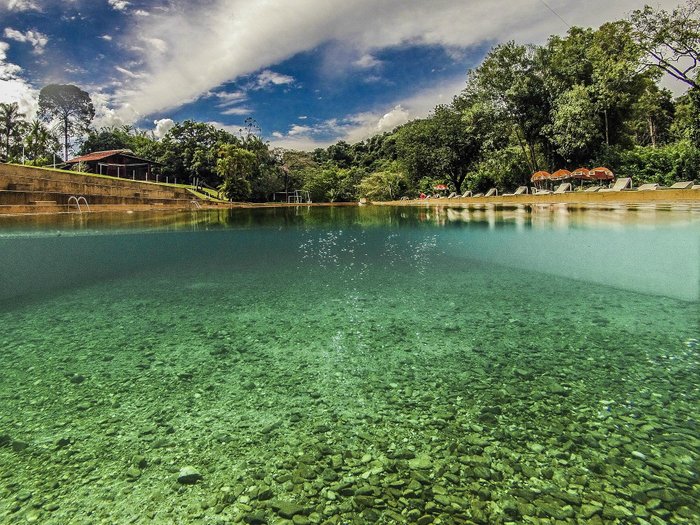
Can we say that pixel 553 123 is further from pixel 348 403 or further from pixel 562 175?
pixel 348 403

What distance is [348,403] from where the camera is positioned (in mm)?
3238

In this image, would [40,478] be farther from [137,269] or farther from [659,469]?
[137,269]

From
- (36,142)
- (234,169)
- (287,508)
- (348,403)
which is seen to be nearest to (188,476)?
(287,508)

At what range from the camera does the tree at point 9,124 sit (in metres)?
46.7

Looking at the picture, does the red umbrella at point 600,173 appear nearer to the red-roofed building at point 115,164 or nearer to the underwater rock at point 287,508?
the underwater rock at point 287,508

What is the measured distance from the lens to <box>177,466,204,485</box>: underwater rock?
2.27 meters

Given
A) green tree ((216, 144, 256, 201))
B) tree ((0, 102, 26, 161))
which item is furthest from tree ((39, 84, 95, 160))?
green tree ((216, 144, 256, 201))

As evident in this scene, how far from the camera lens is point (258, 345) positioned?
15.2ft

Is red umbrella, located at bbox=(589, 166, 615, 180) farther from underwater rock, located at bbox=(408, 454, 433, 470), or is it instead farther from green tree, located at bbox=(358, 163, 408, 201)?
green tree, located at bbox=(358, 163, 408, 201)

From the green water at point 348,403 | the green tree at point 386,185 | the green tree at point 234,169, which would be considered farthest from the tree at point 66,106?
the green water at point 348,403

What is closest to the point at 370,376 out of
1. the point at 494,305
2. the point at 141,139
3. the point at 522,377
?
the point at 522,377

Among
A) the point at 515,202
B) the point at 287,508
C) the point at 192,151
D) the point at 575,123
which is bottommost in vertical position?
the point at 287,508

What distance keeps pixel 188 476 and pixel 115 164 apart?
50410 mm

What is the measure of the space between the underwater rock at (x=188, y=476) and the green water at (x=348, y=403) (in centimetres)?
3
